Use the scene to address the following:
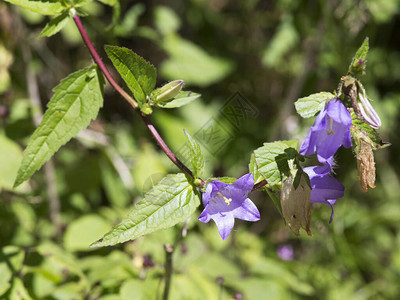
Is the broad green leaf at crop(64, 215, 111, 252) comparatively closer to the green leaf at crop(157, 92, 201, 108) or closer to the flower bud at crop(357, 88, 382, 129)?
the green leaf at crop(157, 92, 201, 108)

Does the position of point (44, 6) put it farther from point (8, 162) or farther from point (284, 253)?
point (284, 253)

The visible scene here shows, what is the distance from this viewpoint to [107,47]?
58.7 inches

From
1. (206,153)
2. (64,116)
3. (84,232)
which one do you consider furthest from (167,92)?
(84,232)

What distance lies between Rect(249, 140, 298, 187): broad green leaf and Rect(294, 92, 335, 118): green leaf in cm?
16

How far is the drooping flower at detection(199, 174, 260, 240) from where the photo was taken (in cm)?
147

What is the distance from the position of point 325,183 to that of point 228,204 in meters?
0.38

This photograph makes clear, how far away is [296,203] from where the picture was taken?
1.45 meters

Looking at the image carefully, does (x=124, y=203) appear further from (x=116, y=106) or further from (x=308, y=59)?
(x=308, y=59)

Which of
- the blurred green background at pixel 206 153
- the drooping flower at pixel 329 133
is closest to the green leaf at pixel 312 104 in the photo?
the drooping flower at pixel 329 133

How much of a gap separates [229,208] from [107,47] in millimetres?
790

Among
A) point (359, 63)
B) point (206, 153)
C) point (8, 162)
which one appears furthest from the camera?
point (206, 153)

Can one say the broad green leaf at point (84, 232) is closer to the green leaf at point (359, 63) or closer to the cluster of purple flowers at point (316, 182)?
the cluster of purple flowers at point (316, 182)

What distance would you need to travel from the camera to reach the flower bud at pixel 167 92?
1623mm

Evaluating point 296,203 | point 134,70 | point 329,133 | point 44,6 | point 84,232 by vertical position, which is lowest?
point 84,232
